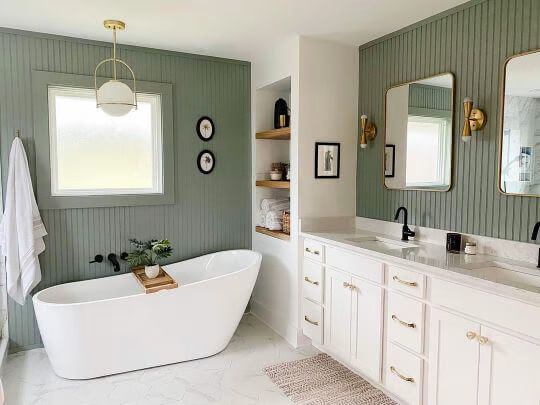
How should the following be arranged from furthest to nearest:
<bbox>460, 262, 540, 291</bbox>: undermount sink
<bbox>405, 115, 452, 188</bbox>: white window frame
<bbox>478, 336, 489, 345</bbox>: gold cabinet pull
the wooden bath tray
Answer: the wooden bath tray
<bbox>405, 115, 452, 188</bbox>: white window frame
<bbox>460, 262, 540, 291</bbox>: undermount sink
<bbox>478, 336, 489, 345</bbox>: gold cabinet pull

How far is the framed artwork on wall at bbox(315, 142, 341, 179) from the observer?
3.42 m

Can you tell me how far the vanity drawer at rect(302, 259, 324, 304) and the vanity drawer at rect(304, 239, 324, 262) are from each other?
5cm

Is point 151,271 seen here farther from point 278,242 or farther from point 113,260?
point 278,242

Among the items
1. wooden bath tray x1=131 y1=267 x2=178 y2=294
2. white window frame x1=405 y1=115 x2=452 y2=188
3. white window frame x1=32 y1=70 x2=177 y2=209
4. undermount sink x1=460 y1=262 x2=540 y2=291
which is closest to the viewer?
undermount sink x1=460 y1=262 x2=540 y2=291

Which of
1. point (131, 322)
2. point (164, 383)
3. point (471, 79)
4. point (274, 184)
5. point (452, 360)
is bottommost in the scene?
point (164, 383)

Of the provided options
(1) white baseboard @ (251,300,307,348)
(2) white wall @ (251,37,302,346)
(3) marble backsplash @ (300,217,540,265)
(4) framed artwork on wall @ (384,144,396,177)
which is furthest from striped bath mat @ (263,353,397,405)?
(4) framed artwork on wall @ (384,144,396,177)

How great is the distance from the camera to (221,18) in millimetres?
2895

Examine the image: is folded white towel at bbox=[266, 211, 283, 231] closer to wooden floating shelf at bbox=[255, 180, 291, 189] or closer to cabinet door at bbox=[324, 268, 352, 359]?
wooden floating shelf at bbox=[255, 180, 291, 189]

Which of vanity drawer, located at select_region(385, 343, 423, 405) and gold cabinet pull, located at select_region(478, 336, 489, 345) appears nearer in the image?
gold cabinet pull, located at select_region(478, 336, 489, 345)

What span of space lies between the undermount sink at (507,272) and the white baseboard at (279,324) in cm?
166

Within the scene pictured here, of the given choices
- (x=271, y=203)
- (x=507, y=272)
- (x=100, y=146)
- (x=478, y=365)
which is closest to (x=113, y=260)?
(x=100, y=146)

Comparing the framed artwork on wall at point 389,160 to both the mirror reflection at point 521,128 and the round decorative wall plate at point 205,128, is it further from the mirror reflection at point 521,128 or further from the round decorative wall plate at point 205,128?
the round decorative wall plate at point 205,128

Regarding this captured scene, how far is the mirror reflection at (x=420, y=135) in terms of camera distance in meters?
2.80

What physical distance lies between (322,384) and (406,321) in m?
0.87
